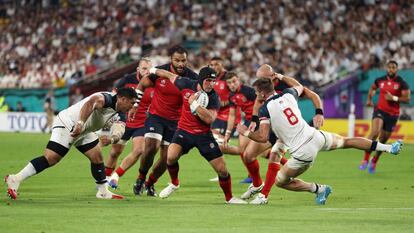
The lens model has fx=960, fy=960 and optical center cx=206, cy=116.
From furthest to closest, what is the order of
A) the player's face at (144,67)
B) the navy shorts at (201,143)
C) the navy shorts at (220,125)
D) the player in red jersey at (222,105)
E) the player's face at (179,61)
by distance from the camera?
the navy shorts at (220,125) → the player in red jersey at (222,105) → the player's face at (144,67) → the player's face at (179,61) → the navy shorts at (201,143)

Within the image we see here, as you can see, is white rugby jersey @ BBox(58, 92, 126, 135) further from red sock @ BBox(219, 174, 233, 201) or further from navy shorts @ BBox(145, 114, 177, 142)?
red sock @ BBox(219, 174, 233, 201)

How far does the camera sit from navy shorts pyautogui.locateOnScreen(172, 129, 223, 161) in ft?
49.8

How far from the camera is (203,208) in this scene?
14.2 m

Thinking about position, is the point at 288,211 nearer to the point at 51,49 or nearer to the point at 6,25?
the point at 51,49

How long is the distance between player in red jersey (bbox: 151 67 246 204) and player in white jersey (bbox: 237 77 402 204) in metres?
0.75

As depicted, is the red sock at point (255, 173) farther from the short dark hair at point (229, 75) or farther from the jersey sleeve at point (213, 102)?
the short dark hair at point (229, 75)

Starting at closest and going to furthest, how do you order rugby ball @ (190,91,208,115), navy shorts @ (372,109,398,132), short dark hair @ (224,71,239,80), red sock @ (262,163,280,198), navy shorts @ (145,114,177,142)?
rugby ball @ (190,91,208,115) < red sock @ (262,163,280,198) < navy shorts @ (145,114,177,142) < short dark hair @ (224,71,239,80) < navy shorts @ (372,109,398,132)

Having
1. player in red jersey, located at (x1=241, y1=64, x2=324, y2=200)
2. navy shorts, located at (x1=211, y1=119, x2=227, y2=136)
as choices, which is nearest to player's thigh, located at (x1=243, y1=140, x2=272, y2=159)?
player in red jersey, located at (x1=241, y1=64, x2=324, y2=200)

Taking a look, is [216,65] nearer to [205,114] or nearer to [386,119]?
[205,114]

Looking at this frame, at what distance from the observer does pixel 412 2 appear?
136 feet

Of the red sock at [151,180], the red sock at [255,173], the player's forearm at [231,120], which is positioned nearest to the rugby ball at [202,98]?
the red sock at [151,180]

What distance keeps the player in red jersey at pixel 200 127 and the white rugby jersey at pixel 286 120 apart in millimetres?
882

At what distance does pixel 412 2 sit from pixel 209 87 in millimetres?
28184

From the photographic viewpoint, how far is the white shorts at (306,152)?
1479cm
